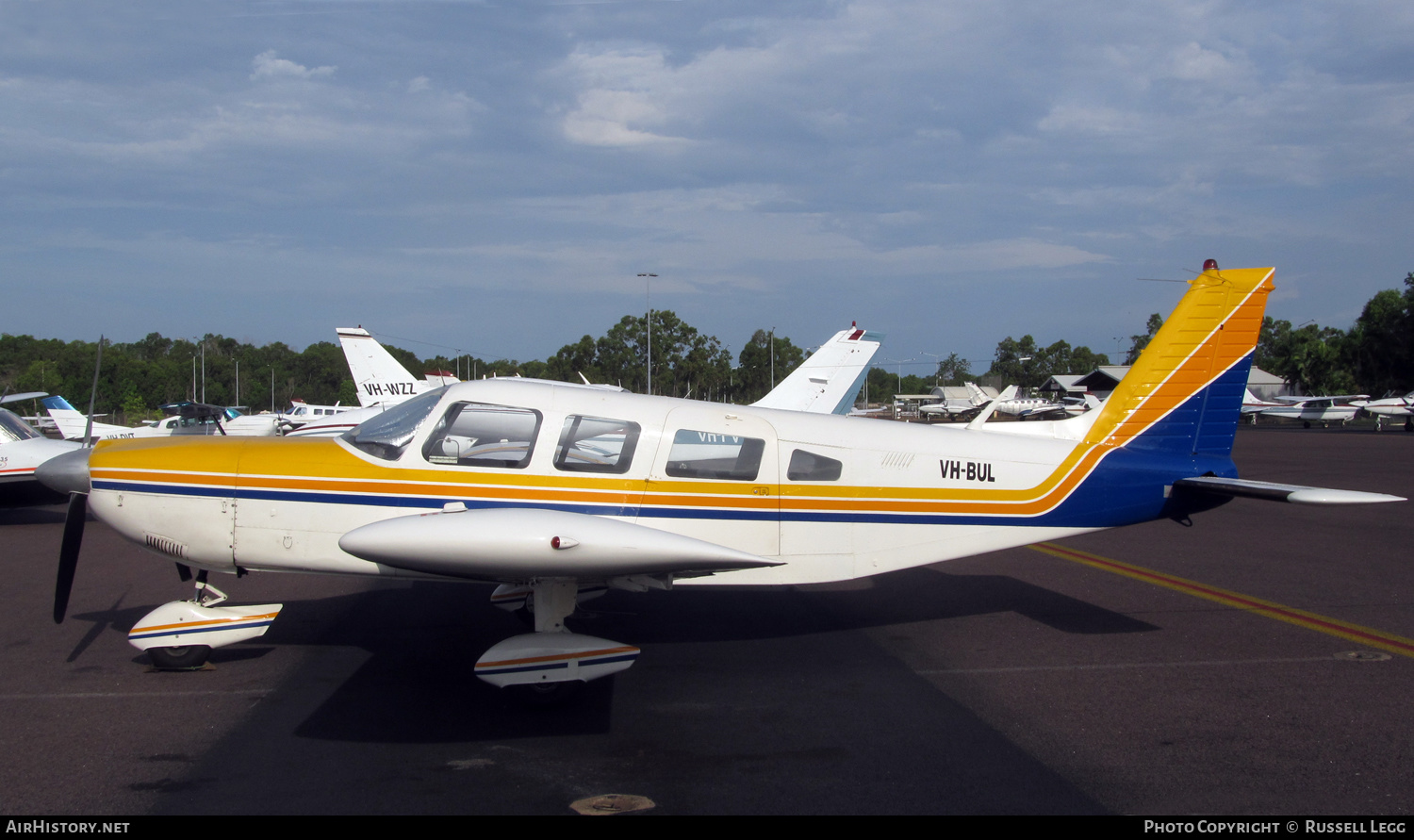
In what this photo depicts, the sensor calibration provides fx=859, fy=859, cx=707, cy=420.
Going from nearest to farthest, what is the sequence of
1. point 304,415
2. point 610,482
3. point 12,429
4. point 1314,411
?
point 610,482, point 12,429, point 304,415, point 1314,411

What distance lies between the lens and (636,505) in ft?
18.5

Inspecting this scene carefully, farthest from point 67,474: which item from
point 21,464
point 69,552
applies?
point 21,464

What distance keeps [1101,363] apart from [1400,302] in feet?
191

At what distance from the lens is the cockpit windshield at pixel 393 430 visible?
18.4ft

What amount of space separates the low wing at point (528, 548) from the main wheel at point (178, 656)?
2046 millimetres

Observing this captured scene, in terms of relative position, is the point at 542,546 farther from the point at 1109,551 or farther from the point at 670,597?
the point at 1109,551

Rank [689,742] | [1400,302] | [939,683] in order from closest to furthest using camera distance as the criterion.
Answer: [689,742] → [939,683] → [1400,302]

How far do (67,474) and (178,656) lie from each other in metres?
1.41

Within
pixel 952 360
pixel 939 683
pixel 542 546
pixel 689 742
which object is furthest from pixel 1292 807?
pixel 952 360

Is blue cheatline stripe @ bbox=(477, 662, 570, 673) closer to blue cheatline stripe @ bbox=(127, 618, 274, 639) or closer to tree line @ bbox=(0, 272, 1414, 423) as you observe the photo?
blue cheatline stripe @ bbox=(127, 618, 274, 639)

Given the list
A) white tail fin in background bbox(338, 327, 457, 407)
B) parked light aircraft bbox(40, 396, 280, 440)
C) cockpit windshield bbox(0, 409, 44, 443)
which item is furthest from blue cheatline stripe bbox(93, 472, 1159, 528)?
white tail fin in background bbox(338, 327, 457, 407)

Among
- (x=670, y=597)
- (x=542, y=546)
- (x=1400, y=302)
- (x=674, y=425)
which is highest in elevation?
(x=1400, y=302)

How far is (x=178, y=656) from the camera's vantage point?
5727 millimetres

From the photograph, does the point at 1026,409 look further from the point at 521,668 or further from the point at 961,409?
the point at 521,668
